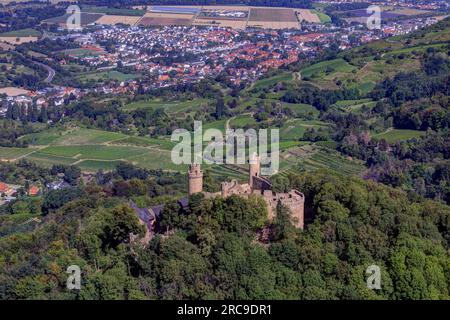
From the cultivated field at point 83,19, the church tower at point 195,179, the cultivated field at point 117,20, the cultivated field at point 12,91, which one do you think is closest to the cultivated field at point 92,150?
the cultivated field at point 12,91

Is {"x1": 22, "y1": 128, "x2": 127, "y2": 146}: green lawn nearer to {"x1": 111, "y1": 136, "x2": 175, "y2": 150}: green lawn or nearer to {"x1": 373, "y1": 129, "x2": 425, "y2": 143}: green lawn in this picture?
{"x1": 111, "y1": 136, "x2": 175, "y2": 150}: green lawn

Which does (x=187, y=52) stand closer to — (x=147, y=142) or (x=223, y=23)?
(x=223, y=23)

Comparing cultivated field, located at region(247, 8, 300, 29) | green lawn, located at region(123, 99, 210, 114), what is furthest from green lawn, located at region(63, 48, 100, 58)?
green lawn, located at region(123, 99, 210, 114)

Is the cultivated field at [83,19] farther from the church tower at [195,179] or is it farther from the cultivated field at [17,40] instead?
the church tower at [195,179]

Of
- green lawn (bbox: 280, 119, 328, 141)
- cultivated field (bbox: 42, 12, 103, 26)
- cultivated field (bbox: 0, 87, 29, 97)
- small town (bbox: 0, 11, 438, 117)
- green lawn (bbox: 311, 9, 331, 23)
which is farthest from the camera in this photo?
green lawn (bbox: 311, 9, 331, 23)

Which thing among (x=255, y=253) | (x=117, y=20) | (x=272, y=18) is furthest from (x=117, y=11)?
(x=255, y=253)

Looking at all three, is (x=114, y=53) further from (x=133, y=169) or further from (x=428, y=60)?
A: (x=133, y=169)

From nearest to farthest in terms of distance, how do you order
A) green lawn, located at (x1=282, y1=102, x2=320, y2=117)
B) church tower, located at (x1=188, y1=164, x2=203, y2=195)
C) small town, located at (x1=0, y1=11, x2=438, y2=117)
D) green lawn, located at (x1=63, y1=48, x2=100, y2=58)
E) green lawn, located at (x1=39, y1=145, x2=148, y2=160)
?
church tower, located at (x1=188, y1=164, x2=203, y2=195) < green lawn, located at (x1=39, y1=145, x2=148, y2=160) < green lawn, located at (x1=282, y1=102, x2=320, y2=117) < small town, located at (x1=0, y1=11, x2=438, y2=117) < green lawn, located at (x1=63, y1=48, x2=100, y2=58)
